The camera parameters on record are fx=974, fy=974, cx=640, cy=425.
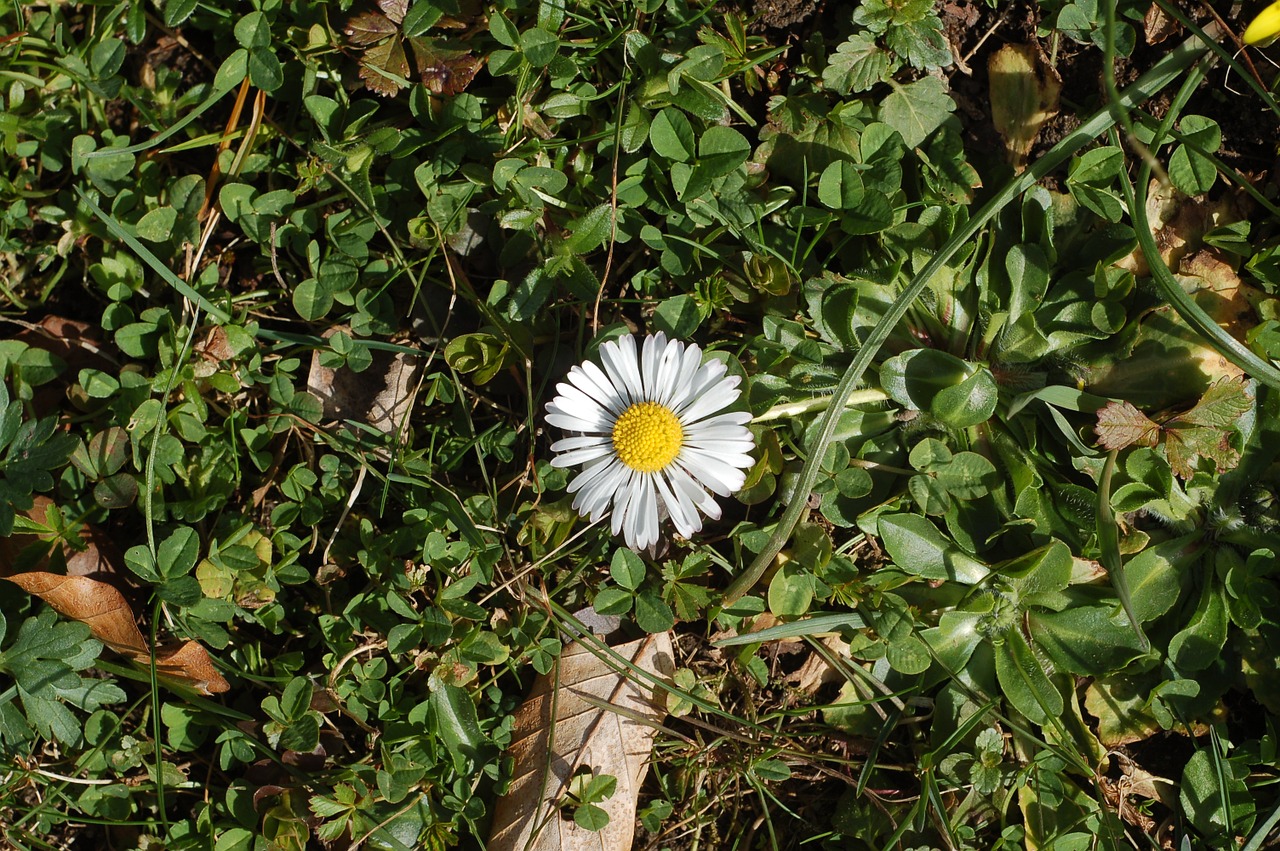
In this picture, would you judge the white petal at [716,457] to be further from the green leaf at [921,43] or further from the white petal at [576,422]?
the green leaf at [921,43]

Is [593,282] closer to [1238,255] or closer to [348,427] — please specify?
[348,427]

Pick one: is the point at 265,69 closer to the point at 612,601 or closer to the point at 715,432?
the point at 715,432

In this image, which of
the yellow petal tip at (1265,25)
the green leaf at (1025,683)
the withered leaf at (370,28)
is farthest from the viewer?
the withered leaf at (370,28)

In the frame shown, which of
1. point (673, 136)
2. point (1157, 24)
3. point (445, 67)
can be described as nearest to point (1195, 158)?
point (1157, 24)

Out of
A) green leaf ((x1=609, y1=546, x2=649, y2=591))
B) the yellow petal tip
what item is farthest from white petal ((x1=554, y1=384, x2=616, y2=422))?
the yellow petal tip

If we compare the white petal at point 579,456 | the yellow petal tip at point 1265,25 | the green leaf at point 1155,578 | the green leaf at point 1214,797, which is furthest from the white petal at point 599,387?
the green leaf at point 1214,797

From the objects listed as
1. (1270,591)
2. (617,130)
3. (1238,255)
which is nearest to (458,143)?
(617,130)
